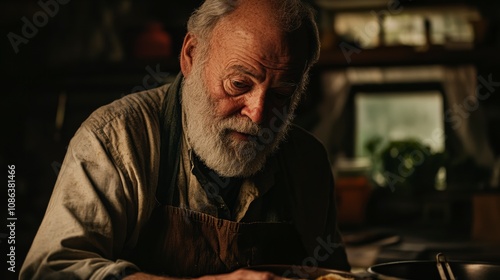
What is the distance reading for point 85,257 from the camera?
5.34ft

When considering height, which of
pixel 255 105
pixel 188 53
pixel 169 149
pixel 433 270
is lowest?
pixel 433 270

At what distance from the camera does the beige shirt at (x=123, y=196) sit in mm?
1623

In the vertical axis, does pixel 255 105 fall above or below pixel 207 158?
above

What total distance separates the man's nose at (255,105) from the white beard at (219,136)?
0.03 meters

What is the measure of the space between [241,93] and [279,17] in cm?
24

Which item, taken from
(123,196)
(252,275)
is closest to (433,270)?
(252,275)

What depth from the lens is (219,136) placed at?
6.46 ft

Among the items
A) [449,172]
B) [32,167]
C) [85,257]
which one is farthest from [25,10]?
[85,257]

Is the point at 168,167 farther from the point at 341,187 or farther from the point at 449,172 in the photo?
the point at 449,172

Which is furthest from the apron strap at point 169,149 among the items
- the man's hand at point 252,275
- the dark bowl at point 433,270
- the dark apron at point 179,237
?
the dark bowl at point 433,270

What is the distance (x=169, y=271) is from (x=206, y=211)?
0.20m

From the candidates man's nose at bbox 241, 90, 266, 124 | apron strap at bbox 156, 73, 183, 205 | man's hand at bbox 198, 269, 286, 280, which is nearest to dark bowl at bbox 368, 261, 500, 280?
man's hand at bbox 198, 269, 286, 280

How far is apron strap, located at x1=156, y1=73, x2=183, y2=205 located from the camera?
1.95 metres

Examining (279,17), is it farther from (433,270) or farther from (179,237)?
(433,270)
